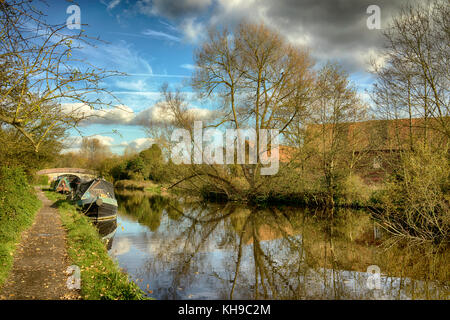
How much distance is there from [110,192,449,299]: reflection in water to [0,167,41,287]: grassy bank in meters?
2.40

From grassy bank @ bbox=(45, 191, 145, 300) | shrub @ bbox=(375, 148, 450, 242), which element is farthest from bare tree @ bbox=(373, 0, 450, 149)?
grassy bank @ bbox=(45, 191, 145, 300)

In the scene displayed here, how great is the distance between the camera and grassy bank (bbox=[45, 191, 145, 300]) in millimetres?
5055

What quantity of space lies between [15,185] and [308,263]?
9.06m

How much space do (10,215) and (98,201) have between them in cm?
638

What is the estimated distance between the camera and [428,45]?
11344 mm

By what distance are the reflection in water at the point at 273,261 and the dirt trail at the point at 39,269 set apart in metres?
1.51

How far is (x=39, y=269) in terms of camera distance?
612 centimetres

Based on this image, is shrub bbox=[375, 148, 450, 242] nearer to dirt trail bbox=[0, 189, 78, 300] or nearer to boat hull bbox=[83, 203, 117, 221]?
dirt trail bbox=[0, 189, 78, 300]

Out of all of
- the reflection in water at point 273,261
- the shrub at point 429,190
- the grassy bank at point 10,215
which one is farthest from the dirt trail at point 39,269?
the shrub at point 429,190

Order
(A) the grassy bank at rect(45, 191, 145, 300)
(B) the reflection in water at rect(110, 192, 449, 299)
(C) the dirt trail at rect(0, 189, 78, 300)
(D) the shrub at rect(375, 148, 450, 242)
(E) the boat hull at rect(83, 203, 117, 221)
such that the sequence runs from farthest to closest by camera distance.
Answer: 1. (E) the boat hull at rect(83, 203, 117, 221)
2. (D) the shrub at rect(375, 148, 450, 242)
3. (B) the reflection in water at rect(110, 192, 449, 299)
4. (A) the grassy bank at rect(45, 191, 145, 300)
5. (C) the dirt trail at rect(0, 189, 78, 300)

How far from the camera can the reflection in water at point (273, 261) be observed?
6.23 m

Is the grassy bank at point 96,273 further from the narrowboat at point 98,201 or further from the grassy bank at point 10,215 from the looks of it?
the narrowboat at point 98,201
